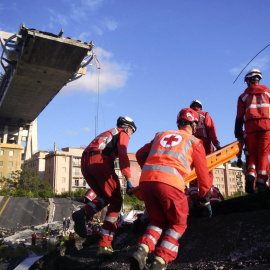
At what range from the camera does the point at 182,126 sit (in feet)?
12.7

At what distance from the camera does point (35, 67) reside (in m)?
55.7

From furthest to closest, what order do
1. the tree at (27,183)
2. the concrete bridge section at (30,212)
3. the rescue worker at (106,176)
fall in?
the tree at (27,183) → the concrete bridge section at (30,212) → the rescue worker at (106,176)

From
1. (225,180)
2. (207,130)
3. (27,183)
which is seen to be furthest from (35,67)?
(225,180)

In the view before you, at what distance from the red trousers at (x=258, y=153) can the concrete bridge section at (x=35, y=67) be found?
154 feet

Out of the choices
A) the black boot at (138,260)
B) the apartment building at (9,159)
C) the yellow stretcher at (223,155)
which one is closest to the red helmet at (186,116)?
the yellow stretcher at (223,155)

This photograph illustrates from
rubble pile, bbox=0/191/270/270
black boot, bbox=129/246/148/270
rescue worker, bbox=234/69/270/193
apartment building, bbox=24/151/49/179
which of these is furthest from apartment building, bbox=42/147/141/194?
black boot, bbox=129/246/148/270

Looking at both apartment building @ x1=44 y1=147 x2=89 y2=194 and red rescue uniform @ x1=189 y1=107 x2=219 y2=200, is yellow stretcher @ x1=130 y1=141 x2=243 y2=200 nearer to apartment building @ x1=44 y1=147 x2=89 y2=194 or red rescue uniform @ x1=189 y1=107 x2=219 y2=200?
red rescue uniform @ x1=189 y1=107 x2=219 y2=200

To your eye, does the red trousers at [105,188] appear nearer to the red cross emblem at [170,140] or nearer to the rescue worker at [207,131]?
the red cross emblem at [170,140]

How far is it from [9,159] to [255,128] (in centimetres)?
7749

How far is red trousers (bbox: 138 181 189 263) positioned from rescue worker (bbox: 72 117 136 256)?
136 cm

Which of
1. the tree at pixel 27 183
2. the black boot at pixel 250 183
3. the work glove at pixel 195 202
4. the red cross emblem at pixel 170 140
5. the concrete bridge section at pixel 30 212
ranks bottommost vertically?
the concrete bridge section at pixel 30 212

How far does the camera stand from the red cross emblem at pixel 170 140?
11.2 feet

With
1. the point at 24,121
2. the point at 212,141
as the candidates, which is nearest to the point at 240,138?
the point at 212,141

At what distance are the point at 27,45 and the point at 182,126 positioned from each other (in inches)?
1967
